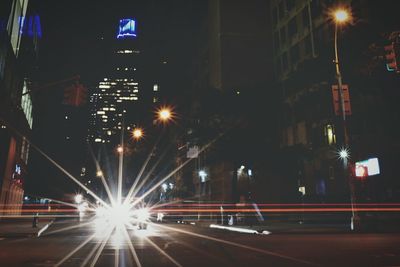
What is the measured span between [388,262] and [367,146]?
2821 centimetres

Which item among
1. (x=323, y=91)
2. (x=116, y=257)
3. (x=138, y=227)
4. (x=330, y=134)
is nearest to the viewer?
(x=116, y=257)

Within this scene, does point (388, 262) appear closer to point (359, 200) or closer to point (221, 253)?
point (221, 253)

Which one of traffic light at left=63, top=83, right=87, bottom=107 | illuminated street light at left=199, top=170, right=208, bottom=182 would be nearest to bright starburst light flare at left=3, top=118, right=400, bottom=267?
traffic light at left=63, top=83, right=87, bottom=107

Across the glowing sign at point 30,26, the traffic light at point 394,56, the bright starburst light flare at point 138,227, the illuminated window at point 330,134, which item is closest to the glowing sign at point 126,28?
the bright starburst light flare at point 138,227


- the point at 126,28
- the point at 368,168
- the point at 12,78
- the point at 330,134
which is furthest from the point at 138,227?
the point at 126,28

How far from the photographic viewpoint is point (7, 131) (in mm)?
40312

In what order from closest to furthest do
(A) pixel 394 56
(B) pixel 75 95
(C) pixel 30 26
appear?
(A) pixel 394 56, (B) pixel 75 95, (C) pixel 30 26

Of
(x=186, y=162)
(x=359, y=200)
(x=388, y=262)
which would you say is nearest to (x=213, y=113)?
(x=359, y=200)

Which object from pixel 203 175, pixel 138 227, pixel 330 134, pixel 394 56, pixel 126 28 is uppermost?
pixel 126 28

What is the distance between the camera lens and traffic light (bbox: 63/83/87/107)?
548 inches

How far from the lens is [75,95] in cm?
1409

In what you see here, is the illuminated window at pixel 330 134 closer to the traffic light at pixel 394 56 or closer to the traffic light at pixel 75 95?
the traffic light at pixel 394 56

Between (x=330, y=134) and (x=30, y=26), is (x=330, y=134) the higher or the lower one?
the lower one

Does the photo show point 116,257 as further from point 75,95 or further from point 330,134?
point 330,134
